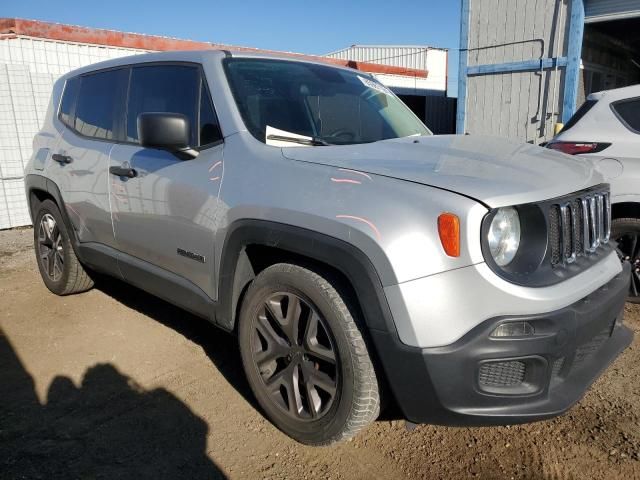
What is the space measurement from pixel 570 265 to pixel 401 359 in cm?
86

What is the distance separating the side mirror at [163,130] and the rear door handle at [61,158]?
5.45 feet

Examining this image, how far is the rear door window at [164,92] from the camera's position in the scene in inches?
118

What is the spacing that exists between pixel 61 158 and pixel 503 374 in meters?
3.65

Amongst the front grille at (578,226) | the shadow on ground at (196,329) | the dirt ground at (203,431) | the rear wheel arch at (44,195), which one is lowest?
the shadow on ground at (196,329)

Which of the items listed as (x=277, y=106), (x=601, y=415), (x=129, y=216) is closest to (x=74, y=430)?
(x=129, y=216)

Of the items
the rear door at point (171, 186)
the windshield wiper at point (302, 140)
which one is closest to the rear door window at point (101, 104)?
the rear door at point (171, 186)

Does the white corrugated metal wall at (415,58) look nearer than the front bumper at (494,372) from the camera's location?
No

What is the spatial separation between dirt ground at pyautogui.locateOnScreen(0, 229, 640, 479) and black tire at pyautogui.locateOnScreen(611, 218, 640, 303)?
468 mm

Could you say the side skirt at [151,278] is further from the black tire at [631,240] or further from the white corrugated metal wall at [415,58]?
the white corrugated metal wall at [415,58]

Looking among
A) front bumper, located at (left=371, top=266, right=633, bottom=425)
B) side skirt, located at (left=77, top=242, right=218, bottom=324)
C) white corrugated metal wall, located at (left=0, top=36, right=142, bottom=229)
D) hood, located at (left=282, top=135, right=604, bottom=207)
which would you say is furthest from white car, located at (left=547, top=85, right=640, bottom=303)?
white corrugated metal wall, located at (left=0, top=36, right=142, bottom=229)

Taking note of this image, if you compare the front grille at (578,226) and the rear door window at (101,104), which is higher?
the rear door window at (101,104)

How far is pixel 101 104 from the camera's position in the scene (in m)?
3.86

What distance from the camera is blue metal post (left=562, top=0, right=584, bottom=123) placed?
8367 millimetres

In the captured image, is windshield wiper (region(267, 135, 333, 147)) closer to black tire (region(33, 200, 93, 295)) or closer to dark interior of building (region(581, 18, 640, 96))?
black tire (region(33, 200, 93, 295))
